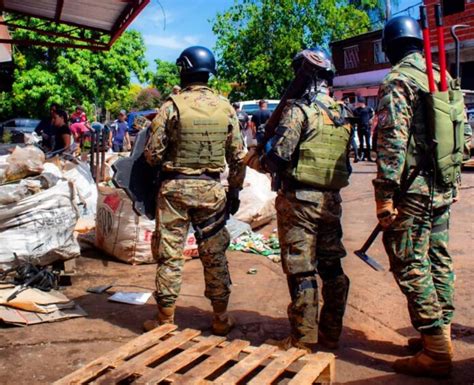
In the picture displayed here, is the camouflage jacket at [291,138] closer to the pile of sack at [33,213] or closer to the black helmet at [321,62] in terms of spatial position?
the black helmet at [321,62]

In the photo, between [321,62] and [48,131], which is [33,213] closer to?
[321,62]

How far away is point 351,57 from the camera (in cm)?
2355

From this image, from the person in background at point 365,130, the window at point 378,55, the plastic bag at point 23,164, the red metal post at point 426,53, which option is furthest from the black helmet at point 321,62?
the window at point 378,55

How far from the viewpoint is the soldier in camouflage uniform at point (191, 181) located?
363 cm

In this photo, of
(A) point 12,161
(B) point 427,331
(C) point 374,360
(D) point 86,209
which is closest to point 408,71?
(B) point 427,331

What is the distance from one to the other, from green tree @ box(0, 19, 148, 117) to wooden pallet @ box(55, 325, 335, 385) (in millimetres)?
20521

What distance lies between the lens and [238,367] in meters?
2.63

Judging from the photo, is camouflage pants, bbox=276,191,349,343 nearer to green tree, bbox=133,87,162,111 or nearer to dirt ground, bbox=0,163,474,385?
dirt ground, bbox=0,163,474,385

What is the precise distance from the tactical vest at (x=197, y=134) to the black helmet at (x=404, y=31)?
116cm

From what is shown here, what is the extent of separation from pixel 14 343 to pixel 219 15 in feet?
89.9

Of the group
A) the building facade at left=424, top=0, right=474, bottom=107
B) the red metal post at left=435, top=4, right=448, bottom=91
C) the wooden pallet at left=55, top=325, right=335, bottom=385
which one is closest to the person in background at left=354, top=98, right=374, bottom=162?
the building facade at left=424, top=0, right=474, bottom=107

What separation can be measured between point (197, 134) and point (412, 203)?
55.0 inches

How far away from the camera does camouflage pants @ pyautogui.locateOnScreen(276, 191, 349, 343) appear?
10.6 feet

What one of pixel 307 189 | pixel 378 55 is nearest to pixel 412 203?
pixel 307 189
